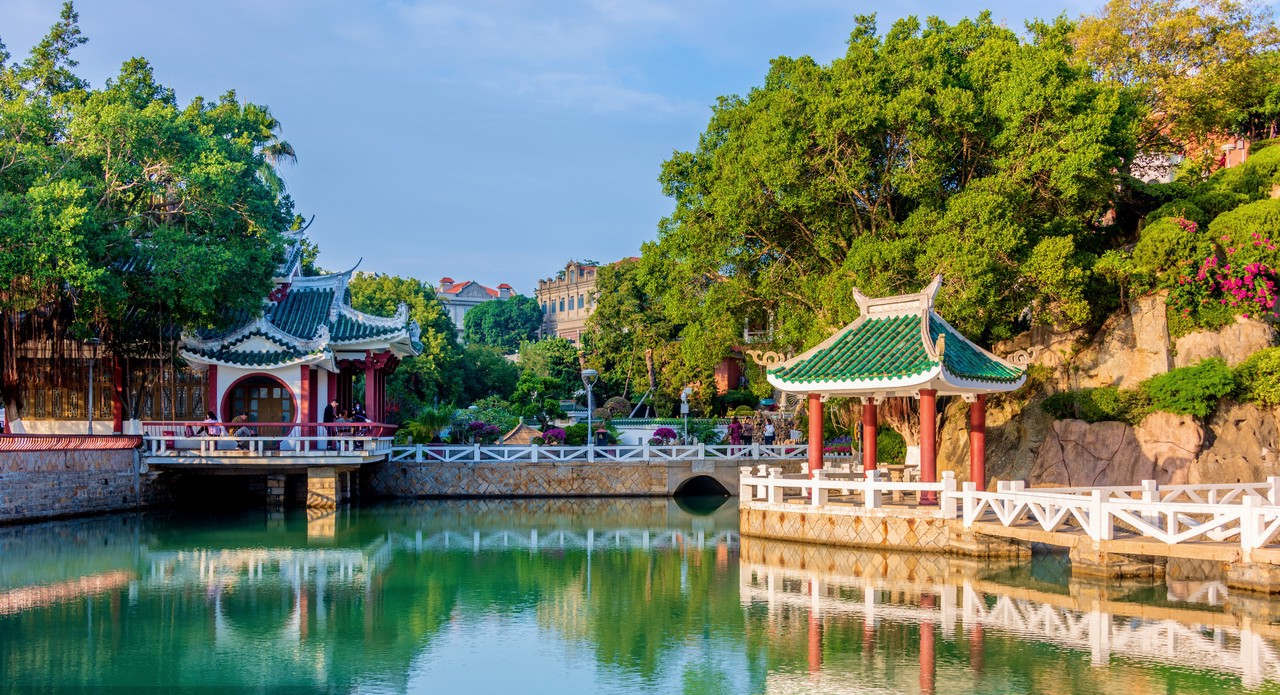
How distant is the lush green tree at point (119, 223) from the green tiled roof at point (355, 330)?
2753 millimetres

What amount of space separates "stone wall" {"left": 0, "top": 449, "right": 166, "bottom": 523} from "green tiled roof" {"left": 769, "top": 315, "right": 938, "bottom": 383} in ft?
44.9

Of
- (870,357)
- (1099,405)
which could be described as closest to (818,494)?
(870,357)

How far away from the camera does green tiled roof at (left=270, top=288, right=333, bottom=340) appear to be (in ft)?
92.4

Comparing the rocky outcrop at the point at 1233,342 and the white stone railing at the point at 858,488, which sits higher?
the rocky outcrop at the point at 1233,342

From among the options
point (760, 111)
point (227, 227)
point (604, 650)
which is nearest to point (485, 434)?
point (227, 227)

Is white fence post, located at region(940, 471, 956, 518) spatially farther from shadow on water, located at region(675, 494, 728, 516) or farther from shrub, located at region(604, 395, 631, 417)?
shrub, located at region(604, 395, 631, 417)

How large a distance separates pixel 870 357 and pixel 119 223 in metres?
15.3

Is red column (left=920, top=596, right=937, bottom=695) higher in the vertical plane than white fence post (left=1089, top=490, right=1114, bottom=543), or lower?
lower

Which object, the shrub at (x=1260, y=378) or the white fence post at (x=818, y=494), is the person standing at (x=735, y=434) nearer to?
the white fence post at (x=818, y=494)

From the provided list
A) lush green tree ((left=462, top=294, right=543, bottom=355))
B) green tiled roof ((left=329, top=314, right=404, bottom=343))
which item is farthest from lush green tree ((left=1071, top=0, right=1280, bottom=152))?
lush green tree ((left=462, top=294, right=543, bottom=355))

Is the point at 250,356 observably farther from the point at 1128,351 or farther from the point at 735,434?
the point at 1128,351

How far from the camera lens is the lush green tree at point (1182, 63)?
27.2m

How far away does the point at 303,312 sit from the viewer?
28750 mm

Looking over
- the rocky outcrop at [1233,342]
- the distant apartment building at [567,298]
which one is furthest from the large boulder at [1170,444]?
the distant apartment building at [567,298]
